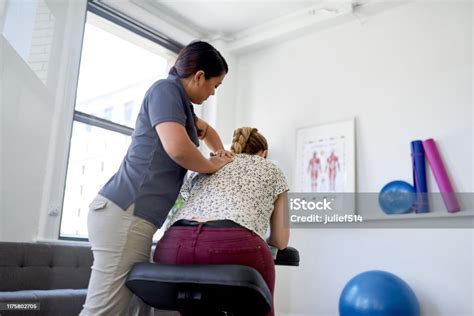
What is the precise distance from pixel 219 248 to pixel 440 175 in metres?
2.41

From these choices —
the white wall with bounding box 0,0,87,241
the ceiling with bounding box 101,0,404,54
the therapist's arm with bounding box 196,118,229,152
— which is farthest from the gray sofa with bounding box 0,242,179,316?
the ceiling with bounding box 101,0,404,54

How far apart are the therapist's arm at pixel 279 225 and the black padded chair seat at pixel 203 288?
0.36 meters

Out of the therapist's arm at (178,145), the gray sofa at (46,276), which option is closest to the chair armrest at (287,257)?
the therapist's arm at (178,145)

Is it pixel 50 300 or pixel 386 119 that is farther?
pixel 386 119

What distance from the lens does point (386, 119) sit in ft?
11.6

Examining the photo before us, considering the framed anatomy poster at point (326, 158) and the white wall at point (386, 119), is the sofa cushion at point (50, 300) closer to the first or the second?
the white wall at point (386, 119)

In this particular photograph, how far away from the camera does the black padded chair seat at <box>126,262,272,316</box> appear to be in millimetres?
1059

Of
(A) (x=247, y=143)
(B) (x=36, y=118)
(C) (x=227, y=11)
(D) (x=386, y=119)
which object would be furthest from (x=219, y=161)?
(C) (x=227, y=11)

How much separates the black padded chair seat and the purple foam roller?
232 centimetres

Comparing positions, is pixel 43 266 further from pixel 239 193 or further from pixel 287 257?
pixel 239 193

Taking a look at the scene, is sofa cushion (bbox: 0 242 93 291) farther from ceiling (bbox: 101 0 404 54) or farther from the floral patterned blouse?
ceiling (bbox: 101 0 404 54)

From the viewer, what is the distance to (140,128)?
4.48 ft

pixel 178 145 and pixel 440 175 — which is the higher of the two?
pixel 440 175

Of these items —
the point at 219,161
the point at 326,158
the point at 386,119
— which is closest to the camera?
the point at 219,161
